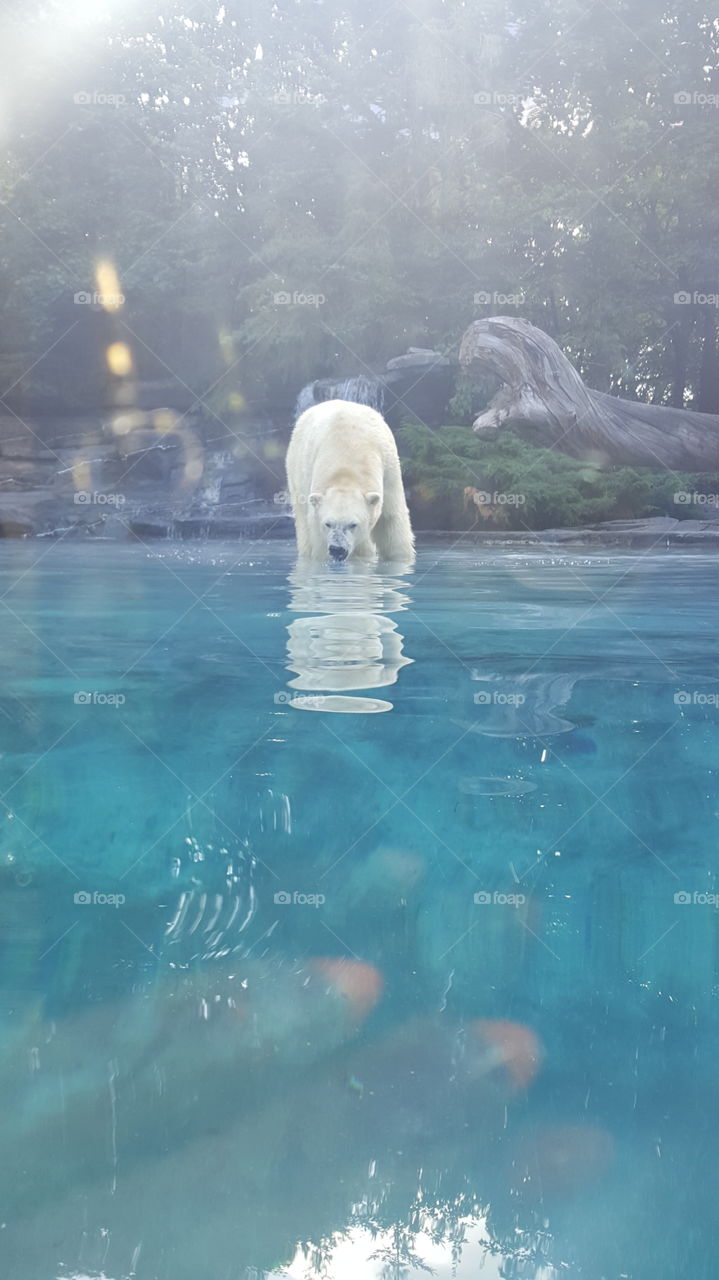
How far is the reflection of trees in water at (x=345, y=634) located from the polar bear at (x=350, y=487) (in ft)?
3.09

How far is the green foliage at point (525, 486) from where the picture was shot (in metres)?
14.0

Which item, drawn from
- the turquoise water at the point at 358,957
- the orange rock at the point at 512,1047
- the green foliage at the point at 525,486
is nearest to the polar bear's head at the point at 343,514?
the turquoise water at the point at 358,957

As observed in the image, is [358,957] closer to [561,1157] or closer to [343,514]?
[561,1157]

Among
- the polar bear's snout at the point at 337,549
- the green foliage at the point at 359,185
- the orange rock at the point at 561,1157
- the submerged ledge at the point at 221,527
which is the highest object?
the green foliage at the point at 359,185

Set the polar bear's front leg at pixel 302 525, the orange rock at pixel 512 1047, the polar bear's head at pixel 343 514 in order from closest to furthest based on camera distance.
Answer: the orange rock at pixel 512 1047 < the polar bear's head at pixel 343 514 < the polar bear's front leg at pixel 302 525

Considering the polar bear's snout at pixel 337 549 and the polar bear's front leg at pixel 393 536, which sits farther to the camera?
the polar bear's front leg at pixel 393 536

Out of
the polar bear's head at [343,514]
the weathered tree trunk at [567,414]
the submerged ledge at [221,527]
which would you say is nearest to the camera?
the polar bear's head at [343,514]

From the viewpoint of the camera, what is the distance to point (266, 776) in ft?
10.3

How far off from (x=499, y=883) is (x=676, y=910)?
0.42 metres

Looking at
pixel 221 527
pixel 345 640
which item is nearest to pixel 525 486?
pixel 221 527

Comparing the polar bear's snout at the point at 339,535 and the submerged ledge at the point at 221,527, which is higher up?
the polar bear's snout at the point at 339,535

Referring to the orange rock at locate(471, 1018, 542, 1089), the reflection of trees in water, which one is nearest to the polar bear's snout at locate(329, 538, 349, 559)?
the reflection of trees in water

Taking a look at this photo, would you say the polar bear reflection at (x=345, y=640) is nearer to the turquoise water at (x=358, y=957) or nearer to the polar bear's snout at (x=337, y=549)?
the turquoise water at (x=358, y=957)

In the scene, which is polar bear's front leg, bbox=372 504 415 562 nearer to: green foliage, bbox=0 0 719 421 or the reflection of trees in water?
the reflection of trees in water
